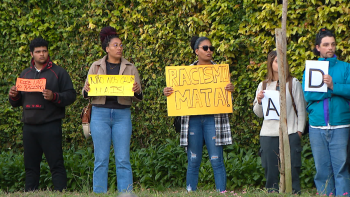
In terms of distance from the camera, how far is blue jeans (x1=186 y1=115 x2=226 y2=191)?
5.50m

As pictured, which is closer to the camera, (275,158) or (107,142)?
(275,158)

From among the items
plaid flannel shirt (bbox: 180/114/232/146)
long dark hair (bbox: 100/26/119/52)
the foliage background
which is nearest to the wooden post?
plaid flannel shirt (bbox: 180/114/232/146)

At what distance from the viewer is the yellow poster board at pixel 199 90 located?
5.55 metres

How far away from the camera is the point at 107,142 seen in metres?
5.60

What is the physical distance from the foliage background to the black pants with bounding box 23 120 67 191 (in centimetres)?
197

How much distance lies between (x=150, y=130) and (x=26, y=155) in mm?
2350

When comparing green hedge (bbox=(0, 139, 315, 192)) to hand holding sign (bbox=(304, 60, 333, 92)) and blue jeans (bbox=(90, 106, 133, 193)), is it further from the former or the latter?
hand holding sign (bbox=(304, 60, 333, 92))

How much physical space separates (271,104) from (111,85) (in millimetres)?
1932

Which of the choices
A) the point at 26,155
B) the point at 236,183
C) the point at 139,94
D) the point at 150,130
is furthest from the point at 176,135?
the point at 26,155

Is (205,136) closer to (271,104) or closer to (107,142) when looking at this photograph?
(271,104)

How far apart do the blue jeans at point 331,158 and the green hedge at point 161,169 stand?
140cm

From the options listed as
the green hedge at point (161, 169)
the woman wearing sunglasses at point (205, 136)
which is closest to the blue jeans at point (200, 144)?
the woman wearing sunglasses at point (205, 136)

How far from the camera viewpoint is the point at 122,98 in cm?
568

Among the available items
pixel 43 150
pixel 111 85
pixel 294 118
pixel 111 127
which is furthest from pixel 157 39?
pixel 294 118
